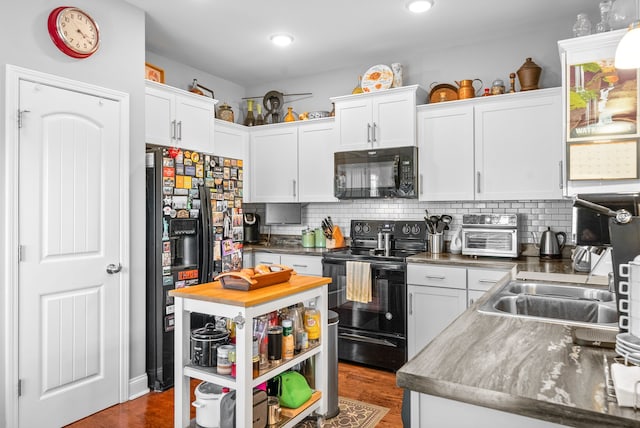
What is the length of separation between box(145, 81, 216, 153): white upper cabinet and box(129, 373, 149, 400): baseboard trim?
5.91ft

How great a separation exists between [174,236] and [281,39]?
1905 millimetres

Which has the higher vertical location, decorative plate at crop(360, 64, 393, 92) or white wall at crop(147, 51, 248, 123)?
white wall at crop(147, 51, 248, 123)

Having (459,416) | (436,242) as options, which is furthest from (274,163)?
(459,416)

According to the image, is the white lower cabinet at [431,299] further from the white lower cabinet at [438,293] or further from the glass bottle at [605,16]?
the glass bottle at [605,16]

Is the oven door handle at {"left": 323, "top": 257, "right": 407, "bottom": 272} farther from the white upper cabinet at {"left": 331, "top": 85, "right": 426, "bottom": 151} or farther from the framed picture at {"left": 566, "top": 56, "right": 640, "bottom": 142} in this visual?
the framed picture at {"left": 566, "top": 56, "right": 640, "bottom": 142}

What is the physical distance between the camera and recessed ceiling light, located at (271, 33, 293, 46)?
12.1ft

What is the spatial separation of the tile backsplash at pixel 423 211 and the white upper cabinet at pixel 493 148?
1.02ft

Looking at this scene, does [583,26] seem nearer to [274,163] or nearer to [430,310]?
[430,310]

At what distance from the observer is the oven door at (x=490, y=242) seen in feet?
11.3

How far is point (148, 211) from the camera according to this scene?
10.6ft

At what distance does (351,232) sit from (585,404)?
3.56m

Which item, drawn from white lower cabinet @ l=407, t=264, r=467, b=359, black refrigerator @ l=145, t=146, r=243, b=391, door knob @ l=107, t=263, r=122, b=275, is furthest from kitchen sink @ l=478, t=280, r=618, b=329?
door knob @ l=107, t=263, r=122, b=275


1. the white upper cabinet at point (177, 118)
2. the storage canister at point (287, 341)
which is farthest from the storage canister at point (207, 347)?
the white upper cabinet at point (177, 118)

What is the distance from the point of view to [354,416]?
2744mm
